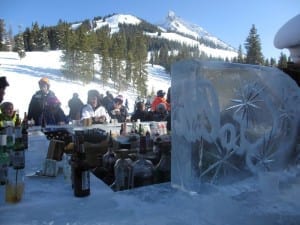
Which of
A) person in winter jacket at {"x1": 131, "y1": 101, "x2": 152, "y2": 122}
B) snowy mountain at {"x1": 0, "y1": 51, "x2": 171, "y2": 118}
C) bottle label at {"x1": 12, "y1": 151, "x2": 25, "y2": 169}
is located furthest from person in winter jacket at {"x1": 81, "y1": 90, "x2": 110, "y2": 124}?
snowy mountain at {"x1": 0, "y1": 51, "x2": 171, "y2": 118}

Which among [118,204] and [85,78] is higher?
[85,78]

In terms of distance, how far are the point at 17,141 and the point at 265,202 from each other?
157cm

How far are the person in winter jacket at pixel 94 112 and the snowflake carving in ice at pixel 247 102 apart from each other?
12.5 feet

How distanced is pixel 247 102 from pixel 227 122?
144 mm

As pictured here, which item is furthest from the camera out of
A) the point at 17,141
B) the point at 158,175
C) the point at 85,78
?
the point at 85,78

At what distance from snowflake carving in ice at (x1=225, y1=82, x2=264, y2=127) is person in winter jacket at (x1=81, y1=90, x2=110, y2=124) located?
381 cm

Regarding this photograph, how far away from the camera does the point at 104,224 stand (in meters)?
1.09

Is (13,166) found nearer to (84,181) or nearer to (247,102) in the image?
(84,181)

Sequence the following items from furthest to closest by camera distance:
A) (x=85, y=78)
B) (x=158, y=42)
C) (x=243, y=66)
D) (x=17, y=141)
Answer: (x=158, y=42)
(x=85, y=78)
(x=17, y=141)
(x=243, y=66)

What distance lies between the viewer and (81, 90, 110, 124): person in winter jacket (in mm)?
5082

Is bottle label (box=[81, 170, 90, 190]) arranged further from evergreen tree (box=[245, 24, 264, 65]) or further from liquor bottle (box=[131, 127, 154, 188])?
evergreen tree (box=[245, 24, 264, 65])

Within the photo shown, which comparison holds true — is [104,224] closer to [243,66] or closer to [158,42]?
[243,66]

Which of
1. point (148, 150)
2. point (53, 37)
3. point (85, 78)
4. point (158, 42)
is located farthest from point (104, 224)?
point (158, 42)

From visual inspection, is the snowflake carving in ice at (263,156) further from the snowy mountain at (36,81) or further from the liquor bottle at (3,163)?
the snowy mountain at (36,81)
